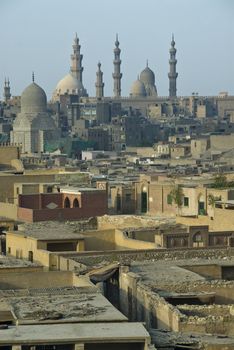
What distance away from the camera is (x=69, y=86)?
11256 cm

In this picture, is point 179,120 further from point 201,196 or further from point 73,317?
point 73,317

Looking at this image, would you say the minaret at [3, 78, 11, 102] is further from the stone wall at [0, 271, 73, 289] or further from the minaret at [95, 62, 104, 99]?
the stone wall at [0, 271, 73, 289]

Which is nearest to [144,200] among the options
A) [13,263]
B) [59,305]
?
[13,263]

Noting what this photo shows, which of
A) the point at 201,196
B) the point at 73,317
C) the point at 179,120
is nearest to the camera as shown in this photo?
the point at 73,317

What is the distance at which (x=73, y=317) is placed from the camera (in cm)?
1271

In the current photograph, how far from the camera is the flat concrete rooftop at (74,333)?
11.5 m

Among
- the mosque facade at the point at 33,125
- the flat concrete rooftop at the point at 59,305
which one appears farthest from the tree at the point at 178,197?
the mosque facade at the point at 33,125

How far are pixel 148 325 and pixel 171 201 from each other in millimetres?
12256

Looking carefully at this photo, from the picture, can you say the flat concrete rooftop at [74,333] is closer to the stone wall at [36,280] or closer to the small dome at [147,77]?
the stone wall at [36,280]

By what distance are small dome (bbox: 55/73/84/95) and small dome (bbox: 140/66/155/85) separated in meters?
8.06

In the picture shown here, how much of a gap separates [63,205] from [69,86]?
287ft

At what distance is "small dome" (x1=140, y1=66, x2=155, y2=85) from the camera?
396 ft

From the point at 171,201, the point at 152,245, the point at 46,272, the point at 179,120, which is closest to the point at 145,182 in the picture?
the point at 171,201

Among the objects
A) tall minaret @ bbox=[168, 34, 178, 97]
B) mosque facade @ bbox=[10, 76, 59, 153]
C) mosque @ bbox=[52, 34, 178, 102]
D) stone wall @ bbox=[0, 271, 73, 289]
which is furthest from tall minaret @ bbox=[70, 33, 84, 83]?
stone wall @ bbox=[0, 271, 73, 289]
